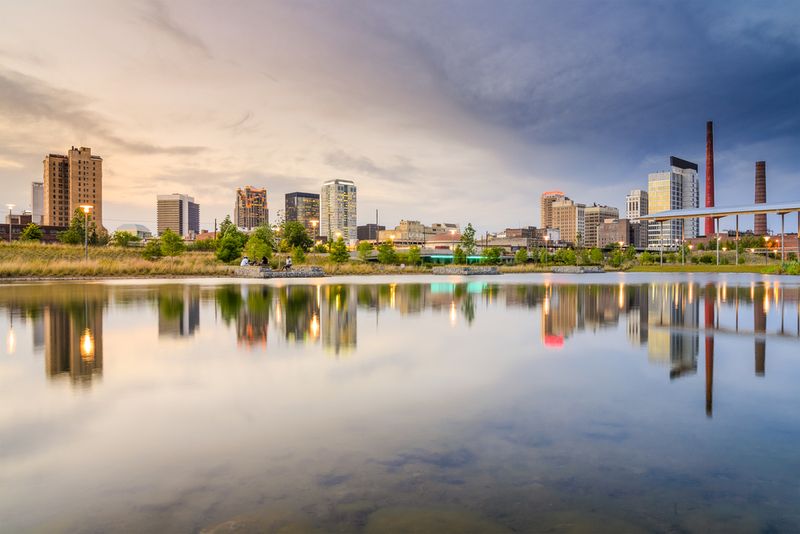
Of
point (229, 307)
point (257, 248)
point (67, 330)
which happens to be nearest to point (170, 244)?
point (257, 248)

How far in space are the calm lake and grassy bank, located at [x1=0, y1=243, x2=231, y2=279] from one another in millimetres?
38896

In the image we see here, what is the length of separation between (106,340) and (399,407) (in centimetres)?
962

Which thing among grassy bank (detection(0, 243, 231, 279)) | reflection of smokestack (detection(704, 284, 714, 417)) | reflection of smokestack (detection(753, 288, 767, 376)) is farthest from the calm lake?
grassy bank (detection(0, 243, 231, 279))

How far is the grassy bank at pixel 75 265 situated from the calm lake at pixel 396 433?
38.9 metres

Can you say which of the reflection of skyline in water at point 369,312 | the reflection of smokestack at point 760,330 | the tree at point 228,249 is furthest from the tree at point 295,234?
the reflection of smokestack at point 760,330

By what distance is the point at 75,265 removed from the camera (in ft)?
163

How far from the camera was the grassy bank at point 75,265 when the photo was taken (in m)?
46.2

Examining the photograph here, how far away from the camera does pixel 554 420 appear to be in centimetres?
717

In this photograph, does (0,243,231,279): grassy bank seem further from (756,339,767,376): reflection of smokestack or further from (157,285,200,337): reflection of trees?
(756,339,767,376): reflection of smokestack

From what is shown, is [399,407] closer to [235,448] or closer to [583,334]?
[235,448]

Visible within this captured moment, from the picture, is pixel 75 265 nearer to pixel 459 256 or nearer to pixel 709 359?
pixel 709 359

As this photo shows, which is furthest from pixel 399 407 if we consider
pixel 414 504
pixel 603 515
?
pixel 603 515

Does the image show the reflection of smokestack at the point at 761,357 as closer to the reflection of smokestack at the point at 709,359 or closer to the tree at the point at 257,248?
the reflection of smokestack at the point at 709,359

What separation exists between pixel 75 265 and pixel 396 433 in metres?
53.5
